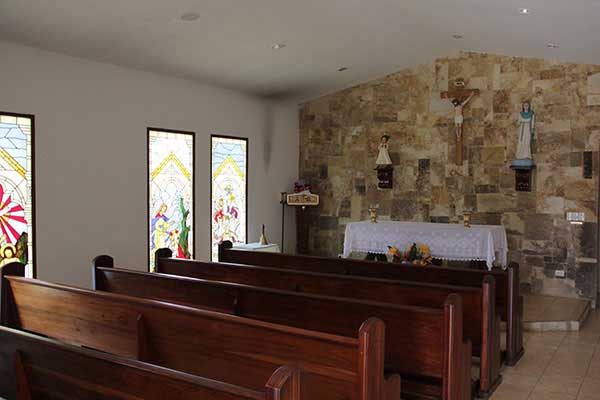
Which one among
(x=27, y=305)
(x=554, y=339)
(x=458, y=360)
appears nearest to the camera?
(x=458, y=360)

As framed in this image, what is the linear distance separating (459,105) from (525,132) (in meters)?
0.95

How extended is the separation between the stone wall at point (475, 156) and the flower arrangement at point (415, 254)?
62.9 inches

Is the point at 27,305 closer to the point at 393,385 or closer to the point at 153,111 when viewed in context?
the point at 393,385

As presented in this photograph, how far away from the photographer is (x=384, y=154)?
7891mm

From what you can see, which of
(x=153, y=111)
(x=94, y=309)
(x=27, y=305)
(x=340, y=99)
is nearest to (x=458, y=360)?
(x=94, y=309)

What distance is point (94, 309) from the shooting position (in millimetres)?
2945

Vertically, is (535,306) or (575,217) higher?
(575,217)

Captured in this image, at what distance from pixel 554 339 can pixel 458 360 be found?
2.67 m

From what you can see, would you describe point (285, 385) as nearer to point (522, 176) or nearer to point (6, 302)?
point (6, 302)

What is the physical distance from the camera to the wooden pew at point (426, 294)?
11.0 ft

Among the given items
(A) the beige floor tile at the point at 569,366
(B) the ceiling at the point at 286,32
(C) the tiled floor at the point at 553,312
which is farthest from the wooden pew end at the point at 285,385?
(C) the tiled floor at the point at 553,312

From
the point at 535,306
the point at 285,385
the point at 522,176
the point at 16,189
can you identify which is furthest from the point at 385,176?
the point at 285,385

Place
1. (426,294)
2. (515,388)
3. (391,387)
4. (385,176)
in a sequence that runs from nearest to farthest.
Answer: (391,387) < (426,294) < (515,388) < (385,176)

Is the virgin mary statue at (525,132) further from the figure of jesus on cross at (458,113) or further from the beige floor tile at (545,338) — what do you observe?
the beige floor tile at (545,338)
